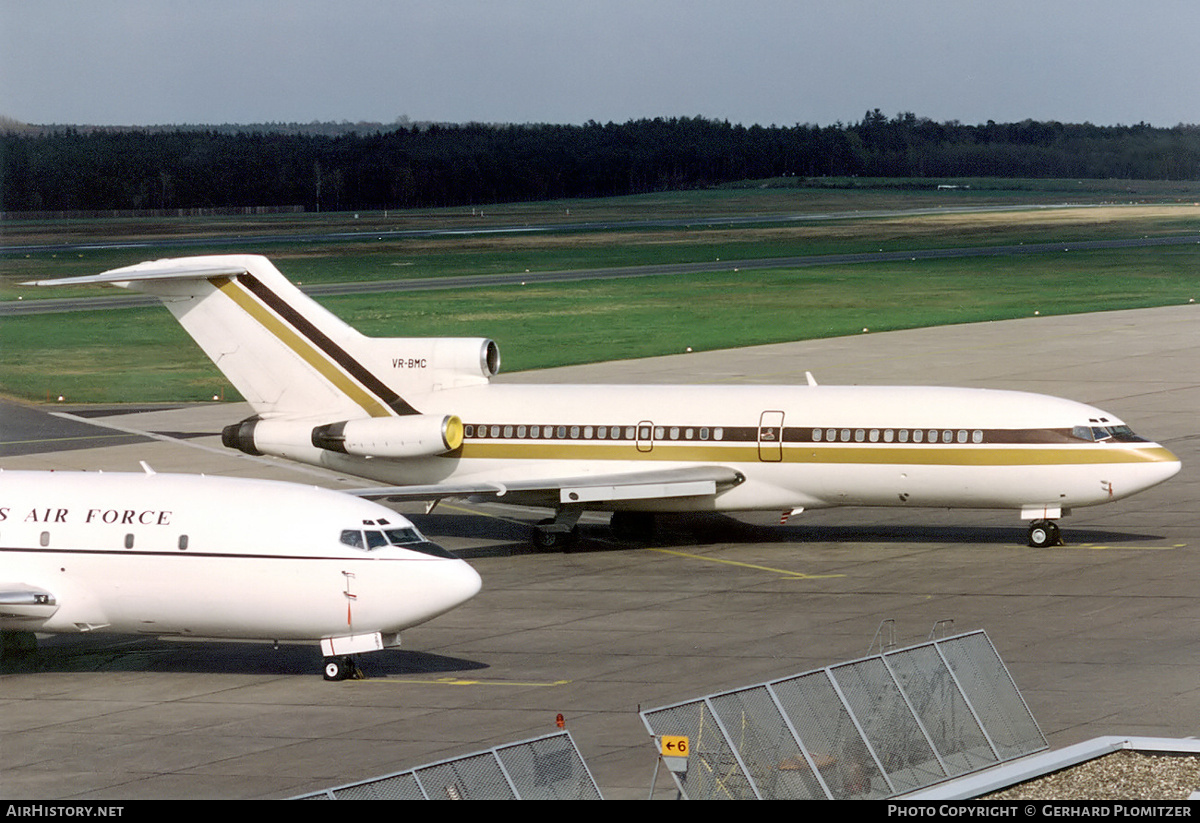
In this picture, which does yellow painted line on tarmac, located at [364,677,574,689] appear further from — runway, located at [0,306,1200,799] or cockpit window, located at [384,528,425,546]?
cockpit window, located at [384,528,425,546]

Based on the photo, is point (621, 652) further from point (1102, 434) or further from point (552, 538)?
point (1102, 434)

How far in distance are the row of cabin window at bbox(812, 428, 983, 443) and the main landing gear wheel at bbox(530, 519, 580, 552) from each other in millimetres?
5933

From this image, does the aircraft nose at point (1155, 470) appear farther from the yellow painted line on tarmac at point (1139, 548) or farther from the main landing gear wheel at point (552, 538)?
the main landing gear wheel at point (552, 538)

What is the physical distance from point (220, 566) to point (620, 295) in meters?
75.0

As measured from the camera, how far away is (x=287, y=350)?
130 ft

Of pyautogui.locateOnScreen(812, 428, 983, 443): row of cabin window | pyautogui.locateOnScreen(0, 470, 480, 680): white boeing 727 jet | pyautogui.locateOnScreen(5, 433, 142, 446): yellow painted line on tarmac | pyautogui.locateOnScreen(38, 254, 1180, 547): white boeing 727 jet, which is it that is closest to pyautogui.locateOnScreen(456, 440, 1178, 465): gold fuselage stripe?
pyautogui.locateOnScreen(38, 254, 1180, 547): white boeing 727 jet

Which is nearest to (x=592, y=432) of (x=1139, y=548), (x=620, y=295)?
(x=1139, y=548)

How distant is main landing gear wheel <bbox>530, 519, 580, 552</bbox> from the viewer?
38.4m

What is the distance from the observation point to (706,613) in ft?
104

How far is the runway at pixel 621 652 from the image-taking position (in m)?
23.1

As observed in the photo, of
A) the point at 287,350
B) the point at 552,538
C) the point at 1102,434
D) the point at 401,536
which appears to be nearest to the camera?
the point at 401,536

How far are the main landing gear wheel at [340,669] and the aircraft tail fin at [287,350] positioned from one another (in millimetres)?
13349

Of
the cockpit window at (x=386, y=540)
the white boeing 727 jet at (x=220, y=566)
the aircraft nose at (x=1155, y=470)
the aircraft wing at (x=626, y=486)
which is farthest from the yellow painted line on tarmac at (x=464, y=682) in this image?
the aircraft nose at (x=1155, y=470)

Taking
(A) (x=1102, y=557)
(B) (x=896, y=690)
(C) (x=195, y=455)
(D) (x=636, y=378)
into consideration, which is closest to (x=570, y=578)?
(A) (x=1102, y=557)
